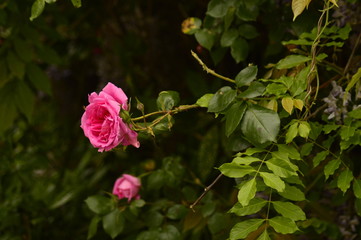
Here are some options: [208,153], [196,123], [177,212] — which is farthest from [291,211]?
[196,123]

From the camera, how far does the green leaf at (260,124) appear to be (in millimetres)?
874

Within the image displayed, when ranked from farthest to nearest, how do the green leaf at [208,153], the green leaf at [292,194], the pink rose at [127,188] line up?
the green leaf at [208,153], the pink rose at [127,188], the green leaf at [292,194]

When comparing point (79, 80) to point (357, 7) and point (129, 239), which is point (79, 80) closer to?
point (129, 239)

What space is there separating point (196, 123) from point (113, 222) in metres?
0.64

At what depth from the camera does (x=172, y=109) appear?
3.21 feet

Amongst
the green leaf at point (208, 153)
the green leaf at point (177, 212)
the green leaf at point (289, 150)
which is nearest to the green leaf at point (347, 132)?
the green leaf at point (289, 150)

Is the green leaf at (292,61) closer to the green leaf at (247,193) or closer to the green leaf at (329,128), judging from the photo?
the green leaf at (329,128)

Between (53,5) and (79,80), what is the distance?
1.10m

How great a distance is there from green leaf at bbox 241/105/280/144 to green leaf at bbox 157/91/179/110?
0.14m

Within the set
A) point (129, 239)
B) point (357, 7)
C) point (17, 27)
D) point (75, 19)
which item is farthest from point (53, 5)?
point (357, 7)

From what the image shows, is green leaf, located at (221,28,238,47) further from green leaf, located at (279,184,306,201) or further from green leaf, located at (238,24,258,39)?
green leaf, located at (279,184,306,201)

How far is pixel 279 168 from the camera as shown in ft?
2.79

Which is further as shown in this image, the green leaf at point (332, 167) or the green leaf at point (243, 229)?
the green leaf at point (332, 167)

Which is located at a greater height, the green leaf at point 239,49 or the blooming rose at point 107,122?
the blooming rose at point 107,122
